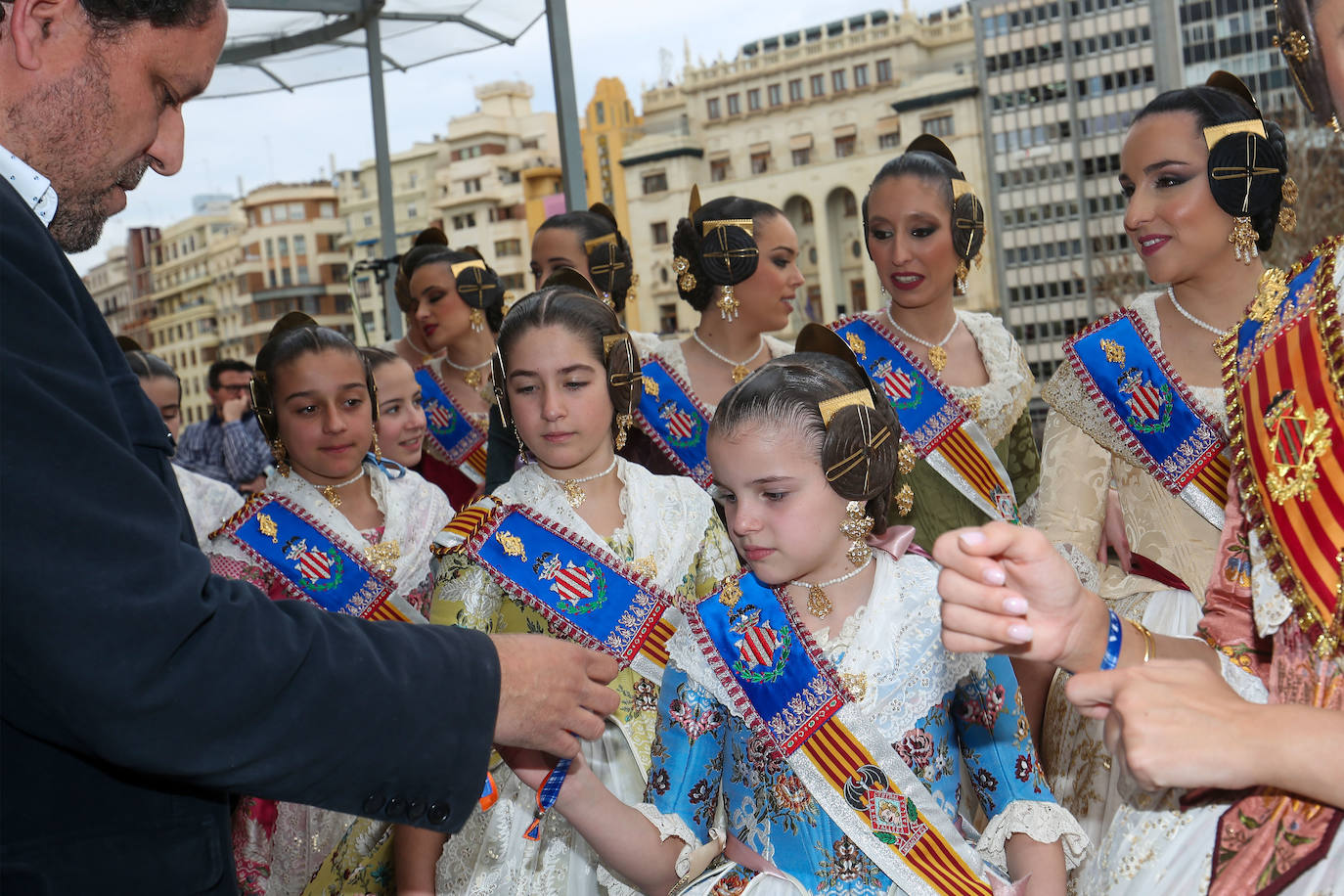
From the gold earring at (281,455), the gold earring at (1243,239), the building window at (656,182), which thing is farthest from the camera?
the building window at (656,182)

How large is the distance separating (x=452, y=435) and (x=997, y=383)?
7.54ft

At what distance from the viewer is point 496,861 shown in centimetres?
259

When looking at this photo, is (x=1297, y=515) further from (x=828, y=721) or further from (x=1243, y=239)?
(x=1243, y=239)

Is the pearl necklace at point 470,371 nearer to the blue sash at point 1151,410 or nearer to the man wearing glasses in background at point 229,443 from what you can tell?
the man wearing glasses in background at point 229,443

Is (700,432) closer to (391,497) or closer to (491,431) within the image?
(491,431)

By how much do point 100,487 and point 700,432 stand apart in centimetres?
271

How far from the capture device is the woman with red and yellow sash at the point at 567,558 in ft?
8.55

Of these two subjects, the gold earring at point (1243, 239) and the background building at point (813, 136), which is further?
the background building at point (813, 136)

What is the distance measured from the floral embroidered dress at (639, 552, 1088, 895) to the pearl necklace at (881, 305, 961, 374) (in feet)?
4.87

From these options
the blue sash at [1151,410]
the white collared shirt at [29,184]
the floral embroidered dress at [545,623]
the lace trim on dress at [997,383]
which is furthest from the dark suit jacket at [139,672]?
the lace trim on dress at [997,383]

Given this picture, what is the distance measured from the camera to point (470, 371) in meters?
4.99

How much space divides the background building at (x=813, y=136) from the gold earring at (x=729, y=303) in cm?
2329

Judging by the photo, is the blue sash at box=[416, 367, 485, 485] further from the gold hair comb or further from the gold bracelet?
the gold bracelet

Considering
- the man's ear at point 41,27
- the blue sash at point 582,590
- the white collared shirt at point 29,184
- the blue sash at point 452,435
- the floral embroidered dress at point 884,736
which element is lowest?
the floral embroidered dress at point 884,736
